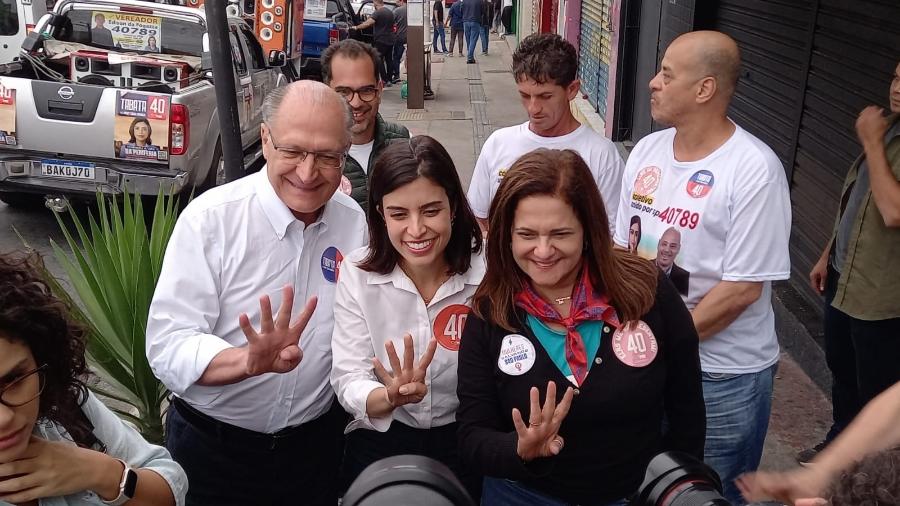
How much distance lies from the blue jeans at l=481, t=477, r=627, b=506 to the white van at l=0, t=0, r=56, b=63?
1199cm

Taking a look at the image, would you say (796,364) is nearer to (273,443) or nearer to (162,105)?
(273,443)

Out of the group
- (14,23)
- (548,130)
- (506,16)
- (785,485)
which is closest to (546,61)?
(548,130)

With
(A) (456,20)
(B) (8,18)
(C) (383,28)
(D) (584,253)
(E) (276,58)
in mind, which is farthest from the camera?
(A) (456,20)

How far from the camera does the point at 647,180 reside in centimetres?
269

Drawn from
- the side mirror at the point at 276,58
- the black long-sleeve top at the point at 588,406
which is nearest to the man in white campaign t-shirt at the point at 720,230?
the black long-sleeve top at the point at 588,406

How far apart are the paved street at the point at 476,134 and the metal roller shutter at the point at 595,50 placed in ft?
4.26

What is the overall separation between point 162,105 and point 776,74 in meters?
4.65

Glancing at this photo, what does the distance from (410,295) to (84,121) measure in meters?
5.42

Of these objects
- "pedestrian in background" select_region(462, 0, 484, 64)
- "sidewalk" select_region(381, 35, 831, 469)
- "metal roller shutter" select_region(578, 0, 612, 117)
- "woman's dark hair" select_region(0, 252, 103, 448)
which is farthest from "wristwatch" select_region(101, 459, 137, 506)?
"pedestrian in background" select_region(462, 0, 484, 64)

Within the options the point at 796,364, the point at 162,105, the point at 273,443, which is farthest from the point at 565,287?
the point at 162,105

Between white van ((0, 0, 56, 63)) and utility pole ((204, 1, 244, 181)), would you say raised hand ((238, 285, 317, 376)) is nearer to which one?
utility pole ((204, 1, 244, 181))

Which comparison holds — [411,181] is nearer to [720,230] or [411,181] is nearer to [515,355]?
[515,355]

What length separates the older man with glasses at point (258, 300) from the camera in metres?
2.20

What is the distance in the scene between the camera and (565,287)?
6.94ft
